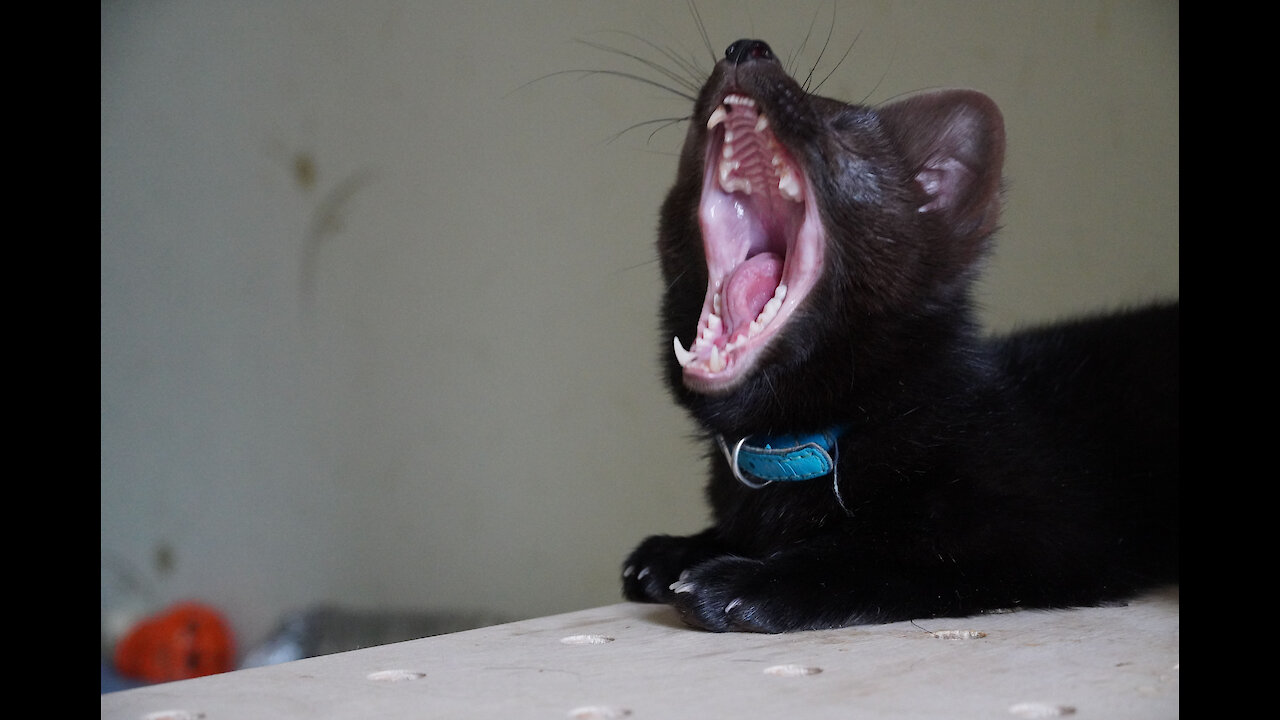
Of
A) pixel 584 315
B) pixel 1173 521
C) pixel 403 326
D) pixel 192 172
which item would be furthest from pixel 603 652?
pixel 192 172

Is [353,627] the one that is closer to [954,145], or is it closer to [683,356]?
[683,356]

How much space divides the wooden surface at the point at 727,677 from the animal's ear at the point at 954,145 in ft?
2.38

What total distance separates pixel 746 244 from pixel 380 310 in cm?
208

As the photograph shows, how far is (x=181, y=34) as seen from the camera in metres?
3.55

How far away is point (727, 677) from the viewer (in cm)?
110

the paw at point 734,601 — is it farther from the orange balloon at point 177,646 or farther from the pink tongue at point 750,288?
the orange balloon at point 177,646

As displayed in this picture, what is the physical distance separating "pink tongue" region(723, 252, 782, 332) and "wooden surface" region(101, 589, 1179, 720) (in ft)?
1.81

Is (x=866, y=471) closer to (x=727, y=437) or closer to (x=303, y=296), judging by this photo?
(x=727, y=437)

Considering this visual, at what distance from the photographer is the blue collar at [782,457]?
1646mm

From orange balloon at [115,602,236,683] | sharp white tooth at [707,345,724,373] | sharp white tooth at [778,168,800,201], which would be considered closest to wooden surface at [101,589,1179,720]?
sharp white tooth at [707,345,724,373]

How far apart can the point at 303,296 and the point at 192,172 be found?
0.53 metres

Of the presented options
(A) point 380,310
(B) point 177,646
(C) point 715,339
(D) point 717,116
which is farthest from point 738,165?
(B) point 177,646

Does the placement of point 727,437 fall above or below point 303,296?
below
